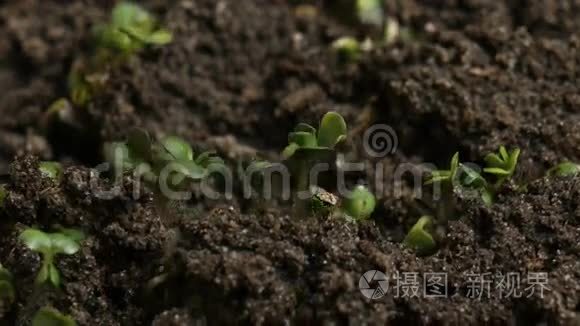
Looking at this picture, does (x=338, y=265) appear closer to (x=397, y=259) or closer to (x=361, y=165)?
(x=397, y=259)

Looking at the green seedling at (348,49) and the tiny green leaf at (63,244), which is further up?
the green seedling at (348,49)

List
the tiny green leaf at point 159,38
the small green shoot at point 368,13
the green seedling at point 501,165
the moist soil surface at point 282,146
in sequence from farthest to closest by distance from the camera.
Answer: the small green shoot at point 368,13 → the tiny green leaf at point 159,38 → the green seedling at point 501,165 → the moist soil surface at point 282,146

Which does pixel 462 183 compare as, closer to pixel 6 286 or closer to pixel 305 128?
pixel 305 128

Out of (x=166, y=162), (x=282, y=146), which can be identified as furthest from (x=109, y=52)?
(x=166, y=162)

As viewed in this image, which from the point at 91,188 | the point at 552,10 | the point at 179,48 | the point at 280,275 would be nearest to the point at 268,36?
the point at 179,48

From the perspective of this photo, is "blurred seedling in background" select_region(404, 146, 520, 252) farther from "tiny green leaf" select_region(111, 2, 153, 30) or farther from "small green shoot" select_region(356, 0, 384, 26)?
"tiny green leaf" select_region(111, 2, 153, 30)

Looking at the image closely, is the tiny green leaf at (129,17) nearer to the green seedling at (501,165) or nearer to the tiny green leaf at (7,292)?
the tiny green leaf at (7,292)

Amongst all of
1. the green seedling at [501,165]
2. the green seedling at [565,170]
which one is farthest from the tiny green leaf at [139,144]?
the green seedling at [565,170]
